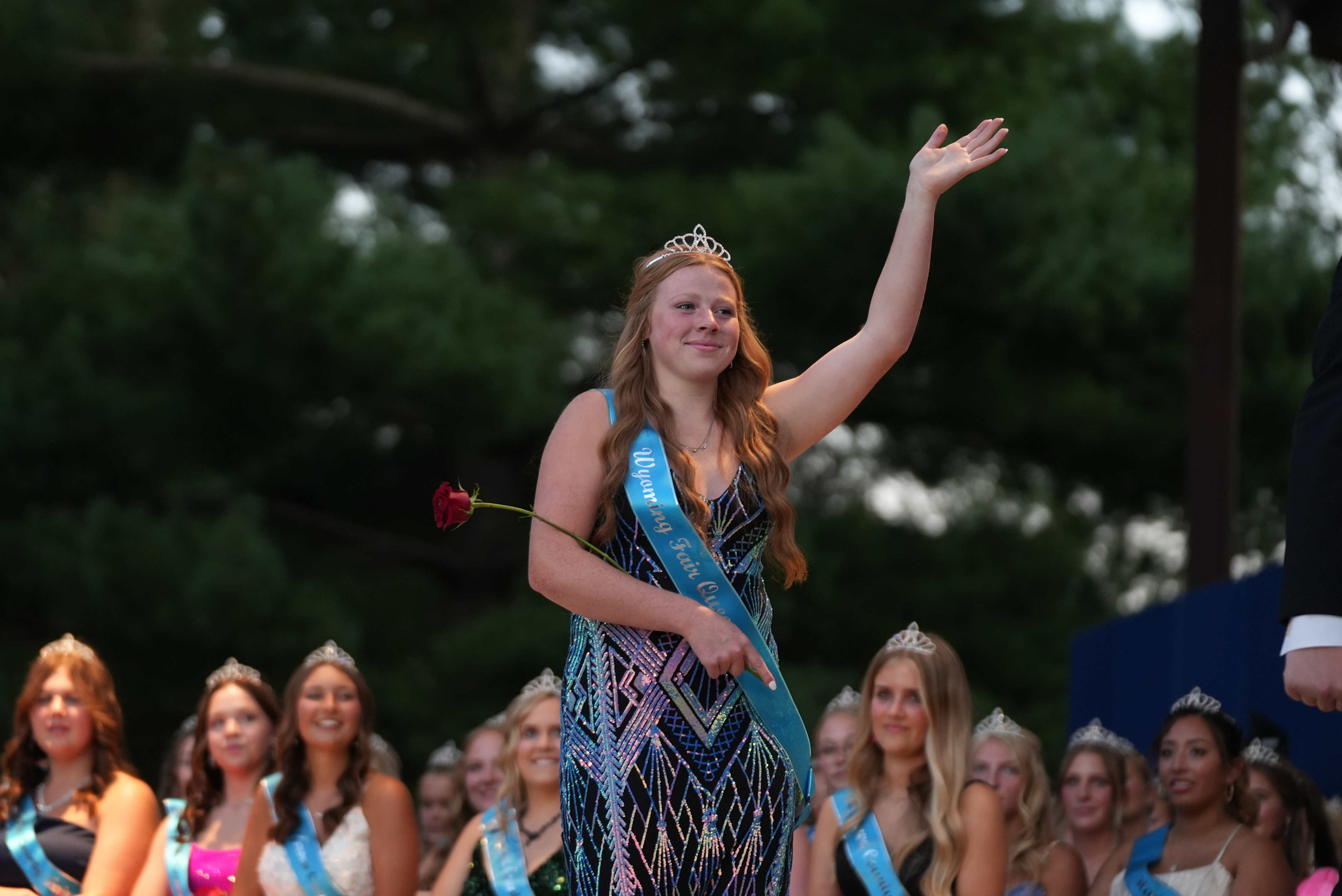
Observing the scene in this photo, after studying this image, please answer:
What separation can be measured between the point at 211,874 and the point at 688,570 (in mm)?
2621

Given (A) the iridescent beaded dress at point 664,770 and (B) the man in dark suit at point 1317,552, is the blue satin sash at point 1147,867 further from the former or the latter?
(B) the man in dark suit at point 1317,552

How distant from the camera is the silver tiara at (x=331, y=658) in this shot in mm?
4273

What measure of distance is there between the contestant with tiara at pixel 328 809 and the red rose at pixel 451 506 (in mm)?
1933

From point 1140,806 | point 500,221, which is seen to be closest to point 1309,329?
point 500,221

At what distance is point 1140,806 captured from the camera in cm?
482

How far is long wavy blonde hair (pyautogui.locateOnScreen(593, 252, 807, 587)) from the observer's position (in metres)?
2.13

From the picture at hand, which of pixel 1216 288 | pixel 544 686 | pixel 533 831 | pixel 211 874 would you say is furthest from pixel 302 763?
pixel 1216 288

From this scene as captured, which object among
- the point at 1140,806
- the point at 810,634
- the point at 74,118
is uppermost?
the point at 74,118

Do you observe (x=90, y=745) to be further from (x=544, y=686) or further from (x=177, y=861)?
(x=544, y=686)

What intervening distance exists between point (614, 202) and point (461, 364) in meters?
1.65

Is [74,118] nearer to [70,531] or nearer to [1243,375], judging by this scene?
[70,531]

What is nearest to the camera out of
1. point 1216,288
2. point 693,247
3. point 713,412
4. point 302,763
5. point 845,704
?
point 713,412

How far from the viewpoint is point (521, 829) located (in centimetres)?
427

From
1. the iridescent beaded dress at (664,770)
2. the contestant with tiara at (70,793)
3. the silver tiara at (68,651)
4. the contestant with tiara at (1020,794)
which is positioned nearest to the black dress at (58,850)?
the contestant with tiara at (70,793)
